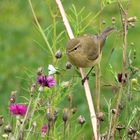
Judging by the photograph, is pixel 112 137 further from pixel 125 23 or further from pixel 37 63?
pixel 37 63

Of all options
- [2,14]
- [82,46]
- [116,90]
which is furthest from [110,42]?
[116,90]

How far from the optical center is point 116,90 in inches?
126

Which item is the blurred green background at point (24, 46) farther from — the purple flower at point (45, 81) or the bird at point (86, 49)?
the purple flower at point (45, 81)

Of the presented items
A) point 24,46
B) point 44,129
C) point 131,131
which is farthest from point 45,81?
point 24,46

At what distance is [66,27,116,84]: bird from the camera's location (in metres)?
3.84

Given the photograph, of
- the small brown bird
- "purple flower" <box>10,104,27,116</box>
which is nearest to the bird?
the small brown bird

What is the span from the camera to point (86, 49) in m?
4.19

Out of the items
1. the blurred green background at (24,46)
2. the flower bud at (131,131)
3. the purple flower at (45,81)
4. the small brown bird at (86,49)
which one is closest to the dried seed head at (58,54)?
the purple flower at (45,81)

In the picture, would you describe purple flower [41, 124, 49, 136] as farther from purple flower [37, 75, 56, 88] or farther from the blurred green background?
the blurred green background

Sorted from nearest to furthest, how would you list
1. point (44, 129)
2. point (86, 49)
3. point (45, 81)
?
point (45, 81)
point (44, 129)
point (86, 49)

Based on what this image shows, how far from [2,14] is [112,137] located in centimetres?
542

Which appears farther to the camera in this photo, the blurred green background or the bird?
the blurred green background

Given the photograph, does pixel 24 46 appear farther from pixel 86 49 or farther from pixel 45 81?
pixel 45 81

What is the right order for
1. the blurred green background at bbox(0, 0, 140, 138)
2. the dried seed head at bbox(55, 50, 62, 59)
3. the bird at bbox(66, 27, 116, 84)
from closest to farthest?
the dried seed head at bbox(55, 50, 62, 59), the bird at bbox(66, 27, 116, 84), the blurred green background at bbox(0, 0, 140, 138)
